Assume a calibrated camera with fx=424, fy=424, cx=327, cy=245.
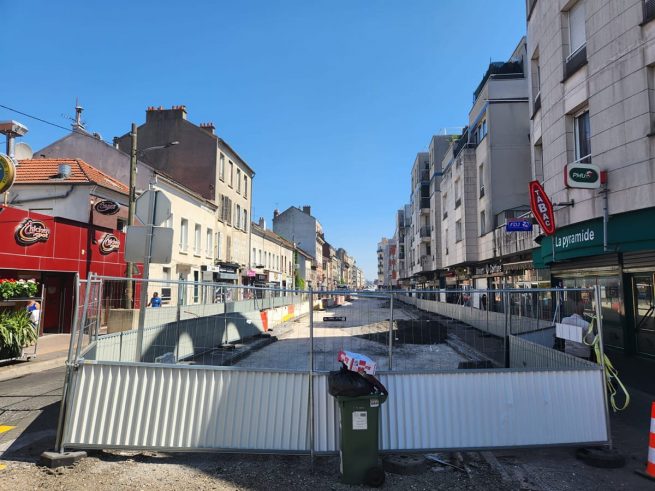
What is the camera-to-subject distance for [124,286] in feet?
56.3

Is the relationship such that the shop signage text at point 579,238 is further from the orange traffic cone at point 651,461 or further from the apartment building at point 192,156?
the apartment building at point 192,156

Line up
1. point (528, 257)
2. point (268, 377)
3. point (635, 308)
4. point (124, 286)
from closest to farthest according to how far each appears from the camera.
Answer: point (268, 377) → point (635, 308) → point (124, 286) → point (528, 257)

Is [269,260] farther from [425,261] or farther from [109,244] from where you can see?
[109,244]

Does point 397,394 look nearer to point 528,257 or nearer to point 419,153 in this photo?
point 528,257

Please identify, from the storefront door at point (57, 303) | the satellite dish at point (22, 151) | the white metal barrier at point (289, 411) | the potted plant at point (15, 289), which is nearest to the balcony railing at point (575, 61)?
the white metal barrier at point (289, 411)

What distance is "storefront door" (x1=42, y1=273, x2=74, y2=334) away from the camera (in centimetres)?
1770

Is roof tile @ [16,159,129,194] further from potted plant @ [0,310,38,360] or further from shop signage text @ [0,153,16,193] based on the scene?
potted plant @ [0,310,38,360]

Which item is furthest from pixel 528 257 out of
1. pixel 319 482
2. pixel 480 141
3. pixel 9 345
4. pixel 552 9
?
pixel 9 345

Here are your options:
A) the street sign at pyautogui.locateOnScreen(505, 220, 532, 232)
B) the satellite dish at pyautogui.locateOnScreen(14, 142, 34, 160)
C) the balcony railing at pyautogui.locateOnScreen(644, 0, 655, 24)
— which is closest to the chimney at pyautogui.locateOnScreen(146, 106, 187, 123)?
the satellite dish at pyautogui.locateOnScreen(14, 142, 34, 160)

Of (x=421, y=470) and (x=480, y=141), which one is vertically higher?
(x=480, y=141)

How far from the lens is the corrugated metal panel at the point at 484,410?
485cm

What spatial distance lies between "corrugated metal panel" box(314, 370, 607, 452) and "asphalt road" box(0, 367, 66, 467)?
3.52m

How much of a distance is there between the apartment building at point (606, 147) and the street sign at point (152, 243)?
907 cm

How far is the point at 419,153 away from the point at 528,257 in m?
34.2
